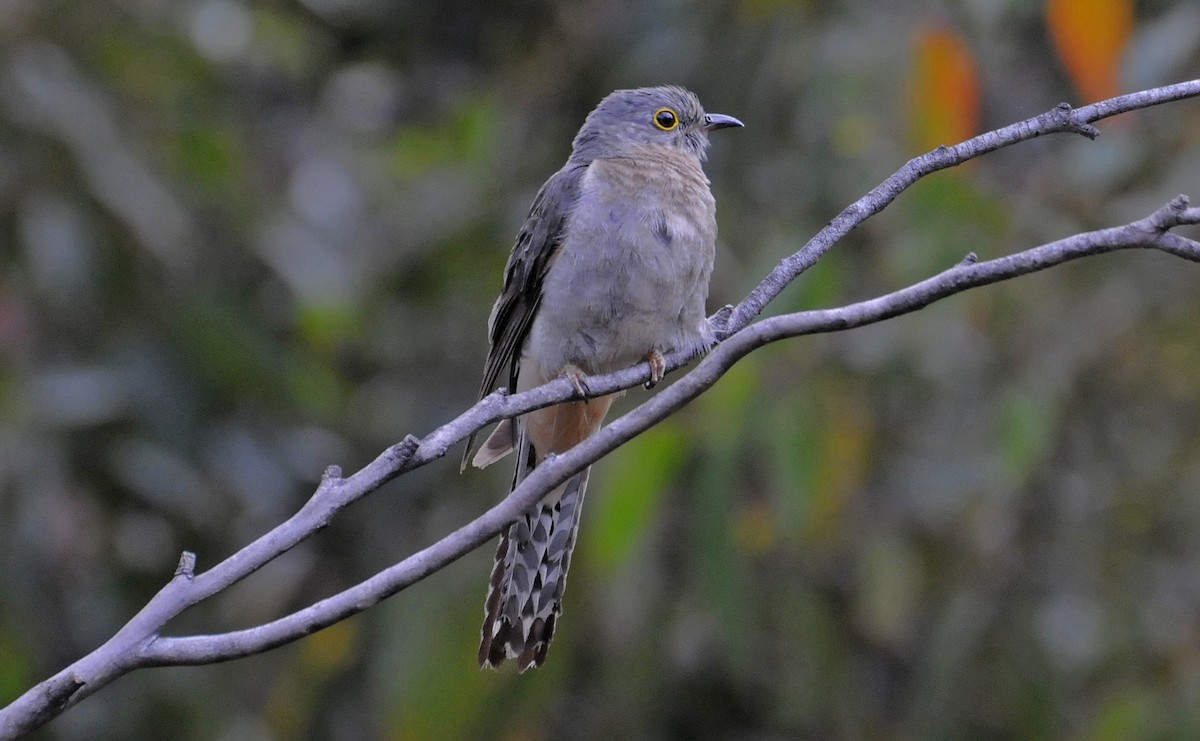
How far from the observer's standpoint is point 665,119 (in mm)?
5027

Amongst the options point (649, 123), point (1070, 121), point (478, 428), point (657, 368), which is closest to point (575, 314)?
point (657, 368)

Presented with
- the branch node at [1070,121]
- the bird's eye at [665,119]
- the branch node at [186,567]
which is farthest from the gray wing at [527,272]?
the branch node at [186,567]

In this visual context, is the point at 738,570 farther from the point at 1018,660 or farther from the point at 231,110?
the point at 231,110

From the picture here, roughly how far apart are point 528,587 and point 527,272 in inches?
41.3

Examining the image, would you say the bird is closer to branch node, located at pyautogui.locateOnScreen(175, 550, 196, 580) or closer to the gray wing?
the gray wing

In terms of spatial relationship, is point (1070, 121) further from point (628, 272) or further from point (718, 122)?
point (718, 122)

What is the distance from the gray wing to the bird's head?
0.33m

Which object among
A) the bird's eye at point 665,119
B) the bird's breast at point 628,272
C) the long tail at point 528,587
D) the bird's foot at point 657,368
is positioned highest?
the bird's eye at point 665,119

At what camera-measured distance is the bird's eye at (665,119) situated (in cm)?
502

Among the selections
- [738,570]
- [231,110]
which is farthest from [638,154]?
[231,110]

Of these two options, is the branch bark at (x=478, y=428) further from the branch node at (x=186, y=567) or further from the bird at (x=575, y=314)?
the bird at (x=575, y=314)

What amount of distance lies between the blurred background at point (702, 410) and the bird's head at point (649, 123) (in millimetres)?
552

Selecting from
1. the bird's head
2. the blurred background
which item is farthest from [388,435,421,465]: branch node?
the bird's head

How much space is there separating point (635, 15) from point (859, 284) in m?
2.61
